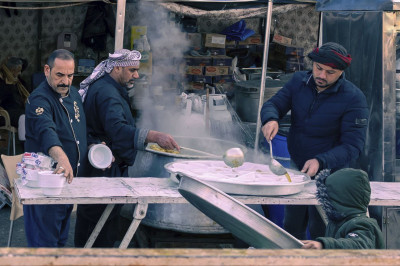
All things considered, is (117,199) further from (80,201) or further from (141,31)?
(141,31)

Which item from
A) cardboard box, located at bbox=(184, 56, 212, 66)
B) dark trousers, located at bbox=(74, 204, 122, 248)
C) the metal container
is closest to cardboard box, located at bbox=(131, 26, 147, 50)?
cardboard box, located at bbox=(184, 56, 212, 66)

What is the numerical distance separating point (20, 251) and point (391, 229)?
3794 mm

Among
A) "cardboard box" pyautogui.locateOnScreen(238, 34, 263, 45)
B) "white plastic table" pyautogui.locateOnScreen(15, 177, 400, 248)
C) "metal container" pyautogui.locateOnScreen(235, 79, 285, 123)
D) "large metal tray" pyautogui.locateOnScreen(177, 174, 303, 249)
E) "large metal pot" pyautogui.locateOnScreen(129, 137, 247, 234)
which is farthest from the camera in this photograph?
"cardboard box" pyautogui.locateOnScreen(238, 34, 263, 45)

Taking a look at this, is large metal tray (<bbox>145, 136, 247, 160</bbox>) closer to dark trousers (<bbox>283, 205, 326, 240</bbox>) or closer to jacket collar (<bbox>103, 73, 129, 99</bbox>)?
jacket collar (<bbox>103, 73, 129, 99</bbox>)

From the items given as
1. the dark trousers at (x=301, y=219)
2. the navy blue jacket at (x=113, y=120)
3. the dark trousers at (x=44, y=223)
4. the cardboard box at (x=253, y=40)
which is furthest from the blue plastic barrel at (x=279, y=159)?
the cardboard box at (x=253, y=40)

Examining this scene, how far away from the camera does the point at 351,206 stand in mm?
2959

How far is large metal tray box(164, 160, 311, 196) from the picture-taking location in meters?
3.87

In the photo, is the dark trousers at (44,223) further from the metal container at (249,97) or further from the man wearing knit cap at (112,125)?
the metal container at (249,97)

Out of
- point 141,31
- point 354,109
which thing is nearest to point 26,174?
point 354,109

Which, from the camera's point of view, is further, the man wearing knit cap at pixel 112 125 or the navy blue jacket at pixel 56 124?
the man wearing knit cap at pixel 112 125

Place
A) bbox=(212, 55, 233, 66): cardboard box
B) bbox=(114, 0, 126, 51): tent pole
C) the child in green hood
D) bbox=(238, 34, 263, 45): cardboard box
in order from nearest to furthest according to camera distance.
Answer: the child in green hood → bbox=(114, 0, 126, 51): tent pole → bbox=(212, 55, 233, 66): cardboard box → bbox=(238, 34, 263, 45): cardboard box

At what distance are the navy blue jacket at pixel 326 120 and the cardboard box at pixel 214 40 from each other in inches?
208

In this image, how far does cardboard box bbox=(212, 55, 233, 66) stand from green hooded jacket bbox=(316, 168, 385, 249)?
22.9ft

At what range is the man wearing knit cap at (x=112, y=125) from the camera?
4859mm
